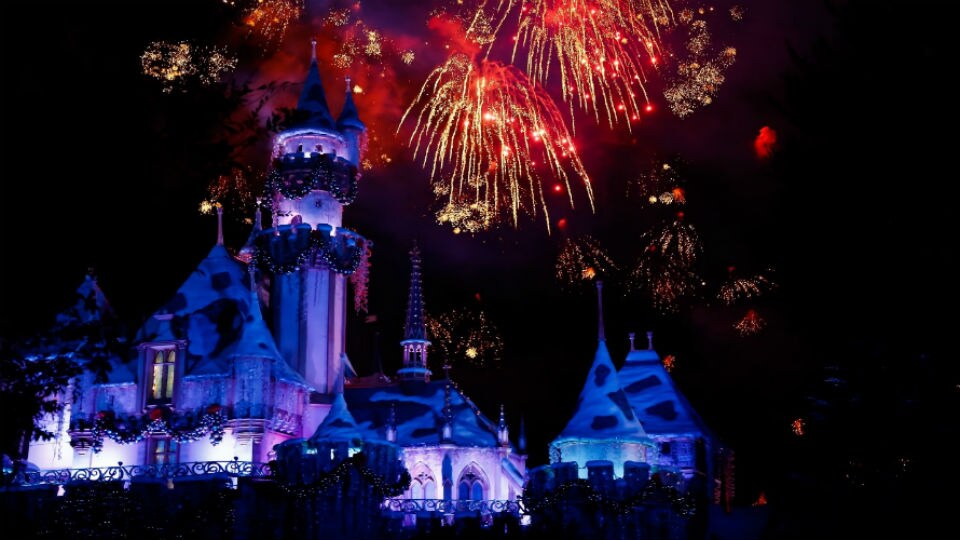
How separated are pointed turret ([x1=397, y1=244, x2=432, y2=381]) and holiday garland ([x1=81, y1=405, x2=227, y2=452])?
8.89 m

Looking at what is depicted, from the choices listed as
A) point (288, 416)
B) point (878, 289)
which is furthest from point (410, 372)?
point (878, 289)

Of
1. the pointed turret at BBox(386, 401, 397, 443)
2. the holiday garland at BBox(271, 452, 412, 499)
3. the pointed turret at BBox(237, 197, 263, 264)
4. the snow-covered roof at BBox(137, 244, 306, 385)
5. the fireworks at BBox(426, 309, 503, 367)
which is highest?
the pointed turret at BBox(237, 197, 263, 264)

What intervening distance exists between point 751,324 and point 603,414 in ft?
41.2

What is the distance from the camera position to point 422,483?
3709 cm

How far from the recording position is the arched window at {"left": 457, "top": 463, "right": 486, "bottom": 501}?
3703 centimetres

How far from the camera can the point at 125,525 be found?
31625 mm

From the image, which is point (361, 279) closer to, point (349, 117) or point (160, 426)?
point (349, 117)

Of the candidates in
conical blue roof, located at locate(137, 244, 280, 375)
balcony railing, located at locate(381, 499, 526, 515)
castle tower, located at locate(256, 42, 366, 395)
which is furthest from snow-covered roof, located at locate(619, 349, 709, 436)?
conical blue roof, located at locate(137, 244, 280, 375)

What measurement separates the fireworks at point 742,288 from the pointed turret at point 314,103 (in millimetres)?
17833

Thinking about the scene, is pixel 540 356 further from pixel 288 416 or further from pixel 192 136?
pixel 192 136

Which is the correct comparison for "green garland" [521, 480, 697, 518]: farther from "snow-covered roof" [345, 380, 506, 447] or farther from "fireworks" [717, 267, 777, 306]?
"fireworks" [717, 267, 777, 306]

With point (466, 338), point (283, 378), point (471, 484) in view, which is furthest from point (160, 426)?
point (466, 338)

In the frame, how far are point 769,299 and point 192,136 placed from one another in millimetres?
31862

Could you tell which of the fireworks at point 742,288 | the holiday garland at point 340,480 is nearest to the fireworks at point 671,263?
the fireworks at point 742,288
